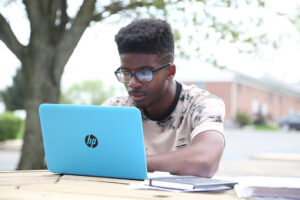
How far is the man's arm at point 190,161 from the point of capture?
212 centimetres

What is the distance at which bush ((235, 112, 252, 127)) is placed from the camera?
103ft

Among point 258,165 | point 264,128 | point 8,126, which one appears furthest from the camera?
point 264,128

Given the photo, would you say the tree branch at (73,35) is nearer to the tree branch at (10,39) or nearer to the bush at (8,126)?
the tree branch at (10,39)

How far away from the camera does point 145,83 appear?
8.79 feet

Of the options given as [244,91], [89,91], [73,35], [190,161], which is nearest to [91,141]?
[190,161]

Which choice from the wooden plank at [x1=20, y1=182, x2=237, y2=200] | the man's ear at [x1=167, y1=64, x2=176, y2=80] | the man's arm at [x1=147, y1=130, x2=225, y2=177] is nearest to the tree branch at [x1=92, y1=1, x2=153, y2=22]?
the man's ear at [x1=167, y1=64, x2=176, y2=80]

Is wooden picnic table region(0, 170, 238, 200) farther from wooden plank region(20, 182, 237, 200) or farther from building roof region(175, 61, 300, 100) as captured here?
building roof region(175, 61, 300, 100)

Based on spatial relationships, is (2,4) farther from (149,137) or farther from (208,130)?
(208,130)

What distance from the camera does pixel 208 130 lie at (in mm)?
2410

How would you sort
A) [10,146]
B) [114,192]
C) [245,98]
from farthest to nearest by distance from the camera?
[245,98]
[10,146]
[114,192]

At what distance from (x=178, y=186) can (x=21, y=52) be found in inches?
→ 167

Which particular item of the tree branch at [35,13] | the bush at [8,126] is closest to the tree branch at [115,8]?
the tree branch at [35,13]

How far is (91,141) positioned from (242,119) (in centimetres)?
3043

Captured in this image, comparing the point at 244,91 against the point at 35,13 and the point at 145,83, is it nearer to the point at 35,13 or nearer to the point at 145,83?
the point at 35,13
